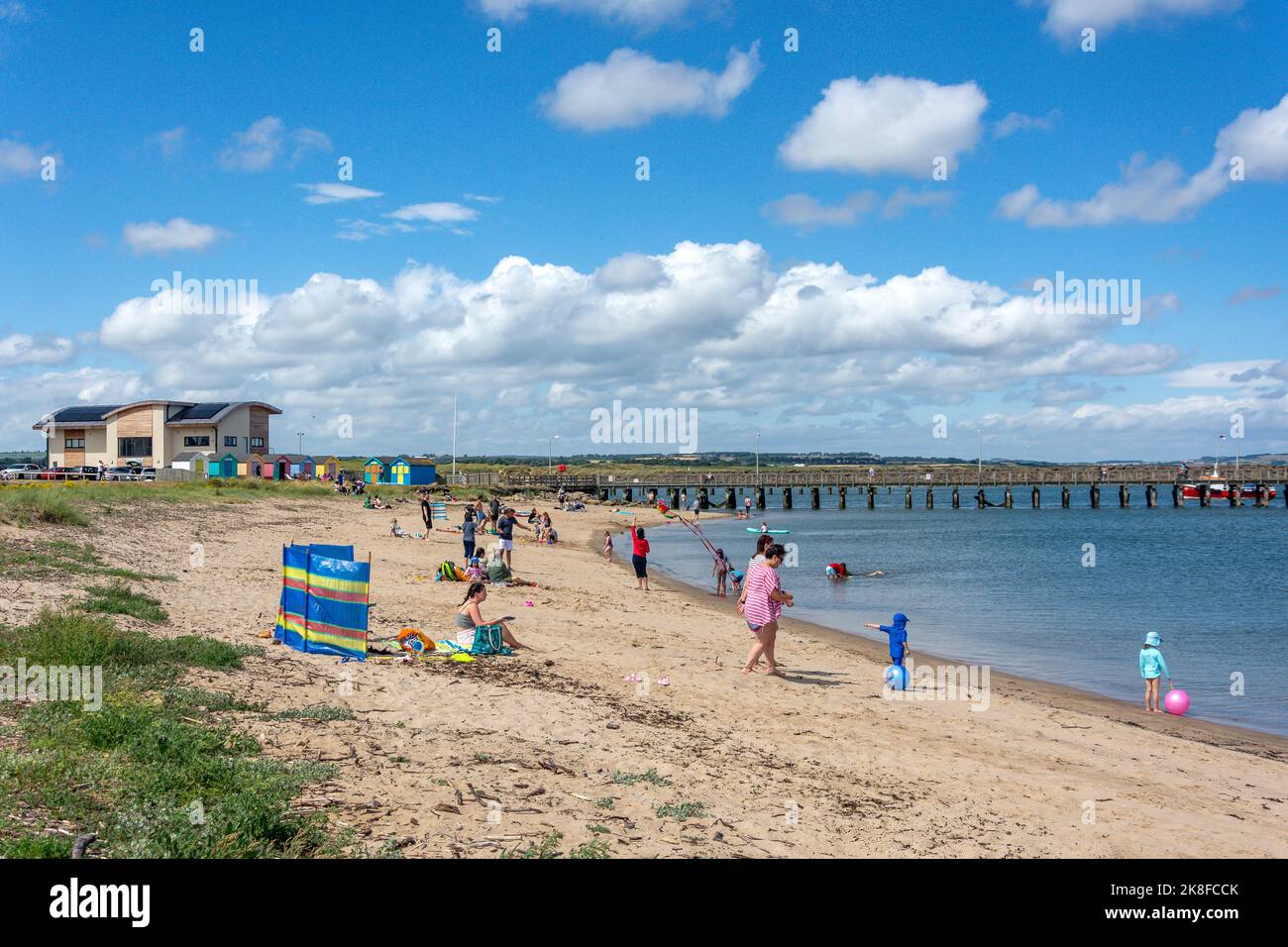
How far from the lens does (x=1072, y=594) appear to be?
2827 cm

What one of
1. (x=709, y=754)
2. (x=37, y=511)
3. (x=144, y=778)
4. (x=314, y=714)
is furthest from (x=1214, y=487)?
(x=144, y=778)

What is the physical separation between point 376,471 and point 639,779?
6782 cm

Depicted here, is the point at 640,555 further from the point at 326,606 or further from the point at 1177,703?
the point at 1177,703

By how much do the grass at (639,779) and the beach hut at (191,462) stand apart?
58.0 m

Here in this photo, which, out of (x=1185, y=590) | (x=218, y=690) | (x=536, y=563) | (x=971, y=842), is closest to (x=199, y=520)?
(x=536, y=563)

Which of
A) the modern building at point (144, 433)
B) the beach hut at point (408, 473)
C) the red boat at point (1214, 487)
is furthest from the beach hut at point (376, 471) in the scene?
the red boat at point (1214, 487)

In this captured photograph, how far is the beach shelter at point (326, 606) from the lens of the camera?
38.3 ft

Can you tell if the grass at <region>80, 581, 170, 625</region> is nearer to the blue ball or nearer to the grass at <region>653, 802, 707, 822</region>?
the grass at <region>653, 802, 707, 822</region>

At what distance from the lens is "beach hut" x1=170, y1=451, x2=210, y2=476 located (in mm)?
60062

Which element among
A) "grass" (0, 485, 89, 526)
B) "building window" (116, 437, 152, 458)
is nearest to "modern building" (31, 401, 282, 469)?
"building window" (116, 437, 152, 458)

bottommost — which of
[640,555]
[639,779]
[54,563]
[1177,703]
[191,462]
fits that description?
[1177,703]

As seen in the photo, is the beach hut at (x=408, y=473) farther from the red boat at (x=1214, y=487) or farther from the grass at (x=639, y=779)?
the red boat at (x=1214, y=487)

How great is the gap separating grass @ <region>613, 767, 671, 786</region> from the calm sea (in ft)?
32.1
